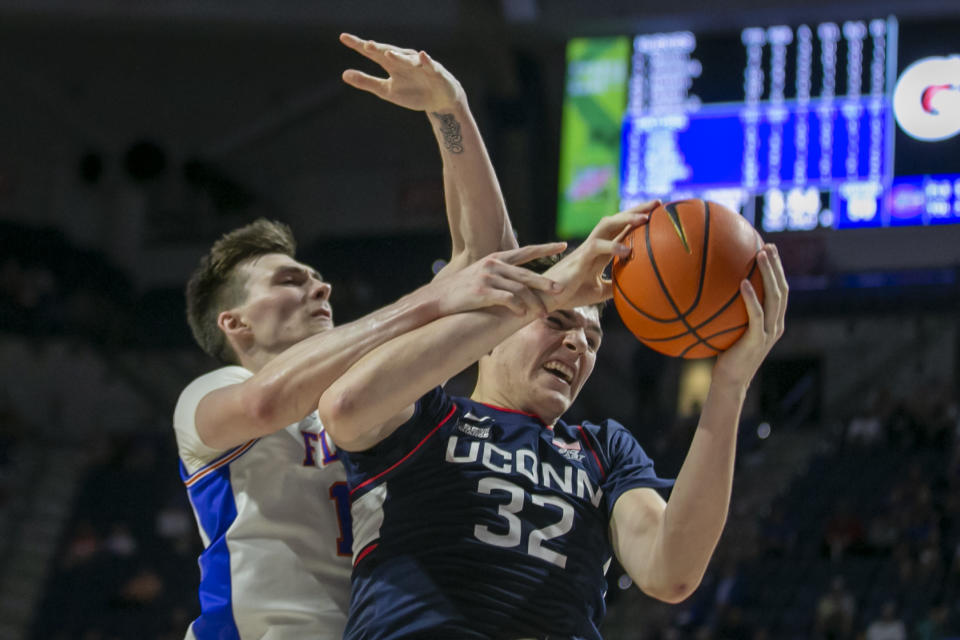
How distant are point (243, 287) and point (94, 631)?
27.8 feet

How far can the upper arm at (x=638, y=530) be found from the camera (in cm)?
245

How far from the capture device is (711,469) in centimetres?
233

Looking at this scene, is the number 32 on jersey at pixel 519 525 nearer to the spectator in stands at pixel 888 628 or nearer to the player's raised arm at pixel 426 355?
the player's raised arm at pixel 426 355

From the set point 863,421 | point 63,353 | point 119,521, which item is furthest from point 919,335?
point 63,353

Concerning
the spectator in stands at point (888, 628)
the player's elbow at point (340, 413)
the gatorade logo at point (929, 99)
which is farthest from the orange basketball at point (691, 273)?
the gatorade logo at point (929, 99)

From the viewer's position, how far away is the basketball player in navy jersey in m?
2.21

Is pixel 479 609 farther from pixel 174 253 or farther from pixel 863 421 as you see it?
pixel 174 253

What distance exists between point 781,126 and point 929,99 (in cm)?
118

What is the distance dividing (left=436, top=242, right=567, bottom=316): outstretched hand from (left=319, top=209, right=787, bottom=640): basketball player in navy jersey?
2cm

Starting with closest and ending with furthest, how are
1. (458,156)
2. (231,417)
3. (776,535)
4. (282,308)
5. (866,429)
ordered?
(231,417), (458,156), (282,308), (776,535), (866,429)

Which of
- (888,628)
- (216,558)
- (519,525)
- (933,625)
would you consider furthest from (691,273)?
(888,628)

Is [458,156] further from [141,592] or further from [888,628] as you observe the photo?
[141,592]

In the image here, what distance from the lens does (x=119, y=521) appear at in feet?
40.0

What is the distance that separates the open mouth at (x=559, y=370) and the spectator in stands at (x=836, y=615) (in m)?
6.72
